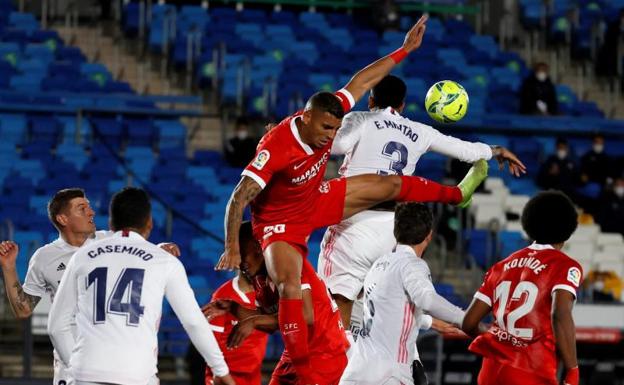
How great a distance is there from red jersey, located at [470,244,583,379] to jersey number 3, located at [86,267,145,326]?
2175mm

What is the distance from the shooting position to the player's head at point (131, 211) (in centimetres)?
712

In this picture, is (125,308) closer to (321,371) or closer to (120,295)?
(120,295)

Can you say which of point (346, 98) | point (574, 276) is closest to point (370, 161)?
Answer: point (346, 98)

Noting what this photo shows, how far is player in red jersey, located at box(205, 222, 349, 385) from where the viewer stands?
8.59m

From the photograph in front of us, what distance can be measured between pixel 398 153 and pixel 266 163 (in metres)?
1.63

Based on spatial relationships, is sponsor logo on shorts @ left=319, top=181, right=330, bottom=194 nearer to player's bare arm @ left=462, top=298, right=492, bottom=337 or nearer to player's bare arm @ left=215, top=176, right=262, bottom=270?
player's bare arm @ left=215, top=176, right=262, bottom=270

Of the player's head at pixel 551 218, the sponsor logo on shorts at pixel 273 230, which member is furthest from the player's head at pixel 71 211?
the player's head at pixel 551 218

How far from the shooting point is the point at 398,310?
777 cm

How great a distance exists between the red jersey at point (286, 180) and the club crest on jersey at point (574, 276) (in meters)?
2.12

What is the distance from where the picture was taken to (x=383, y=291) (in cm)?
781

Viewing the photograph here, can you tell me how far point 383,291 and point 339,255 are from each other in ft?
6.61

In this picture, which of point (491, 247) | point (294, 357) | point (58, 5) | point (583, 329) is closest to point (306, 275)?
point (294, 357)

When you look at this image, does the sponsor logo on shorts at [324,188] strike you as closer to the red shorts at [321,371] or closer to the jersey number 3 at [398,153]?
the jersey number 3 at [398,153]

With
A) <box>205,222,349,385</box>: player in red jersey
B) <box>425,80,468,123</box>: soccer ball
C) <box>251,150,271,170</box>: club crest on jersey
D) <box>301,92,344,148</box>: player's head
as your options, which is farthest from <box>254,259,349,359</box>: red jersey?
<box>425,80,468,123</box>: soccer ball
